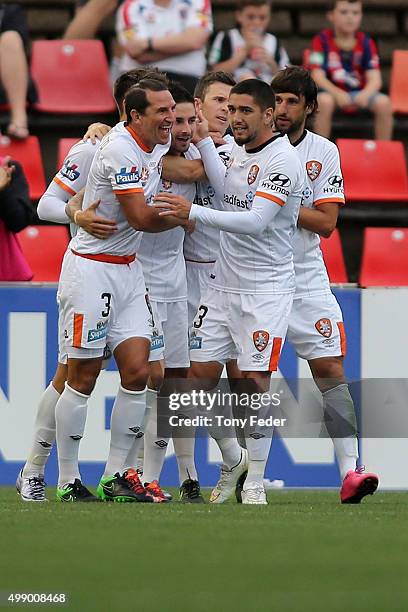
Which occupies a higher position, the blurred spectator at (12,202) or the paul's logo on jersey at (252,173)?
the paul's logo on jersey at (252,173)

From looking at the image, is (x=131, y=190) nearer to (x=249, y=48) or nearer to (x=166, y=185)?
(x=166, y=185)

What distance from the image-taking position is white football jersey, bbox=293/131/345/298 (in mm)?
7594

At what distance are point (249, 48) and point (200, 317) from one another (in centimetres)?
473

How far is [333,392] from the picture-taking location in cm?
773

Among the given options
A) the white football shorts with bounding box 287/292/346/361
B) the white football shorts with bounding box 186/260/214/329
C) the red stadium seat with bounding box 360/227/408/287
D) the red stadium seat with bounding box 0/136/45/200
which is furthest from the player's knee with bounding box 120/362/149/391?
the red stadium seat with bounding box 0/136/45/200

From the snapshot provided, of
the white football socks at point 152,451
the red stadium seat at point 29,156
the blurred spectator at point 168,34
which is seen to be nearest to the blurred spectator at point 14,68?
the red stadium seat at point 29,156

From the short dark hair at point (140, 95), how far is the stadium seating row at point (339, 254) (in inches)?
128

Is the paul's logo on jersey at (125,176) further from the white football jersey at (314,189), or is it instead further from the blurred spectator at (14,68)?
the blurred spectator at (14,68)

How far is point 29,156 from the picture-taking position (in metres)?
11.0

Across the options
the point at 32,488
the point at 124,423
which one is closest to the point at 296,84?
the point at 124,423

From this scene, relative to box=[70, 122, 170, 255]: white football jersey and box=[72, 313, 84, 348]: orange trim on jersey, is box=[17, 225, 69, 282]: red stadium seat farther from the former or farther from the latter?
box=[72, 313, 84, 348]: orange trim on jersey

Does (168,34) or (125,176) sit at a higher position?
(125,176)

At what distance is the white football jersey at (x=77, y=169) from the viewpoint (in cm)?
730

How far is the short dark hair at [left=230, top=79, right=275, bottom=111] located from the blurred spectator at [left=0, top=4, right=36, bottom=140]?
423 centimetres
